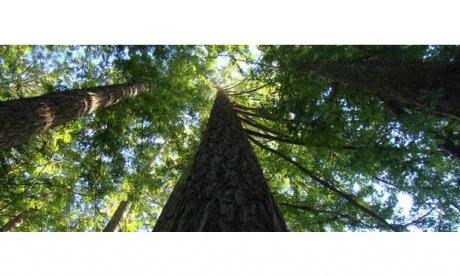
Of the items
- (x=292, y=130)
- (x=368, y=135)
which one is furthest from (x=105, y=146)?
(x=368, y=135)

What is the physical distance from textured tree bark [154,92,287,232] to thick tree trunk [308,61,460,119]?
2.55 meters

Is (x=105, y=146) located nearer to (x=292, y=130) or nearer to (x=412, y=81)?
(x=292, y=130)

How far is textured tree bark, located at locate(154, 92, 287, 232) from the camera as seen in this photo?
212 cm

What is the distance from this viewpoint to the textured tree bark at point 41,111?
14.9 ft

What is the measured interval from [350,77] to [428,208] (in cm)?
327

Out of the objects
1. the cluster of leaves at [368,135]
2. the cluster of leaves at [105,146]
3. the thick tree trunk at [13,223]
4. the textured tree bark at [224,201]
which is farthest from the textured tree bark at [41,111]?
the thick tree trunk at [13,223]

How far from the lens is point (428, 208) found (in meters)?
6.57

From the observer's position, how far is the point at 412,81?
4582mm

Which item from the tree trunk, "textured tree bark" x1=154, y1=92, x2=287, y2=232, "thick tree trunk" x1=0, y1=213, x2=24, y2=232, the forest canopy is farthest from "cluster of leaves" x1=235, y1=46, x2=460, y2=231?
"thick tree trunk" x1=0, y1=213, x2=24, y2=232

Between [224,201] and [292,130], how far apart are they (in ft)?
16.7

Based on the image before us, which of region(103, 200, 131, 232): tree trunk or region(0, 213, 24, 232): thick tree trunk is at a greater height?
region(103, 200, 131, 232): tree trunk

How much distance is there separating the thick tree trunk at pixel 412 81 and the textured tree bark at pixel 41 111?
495 cm

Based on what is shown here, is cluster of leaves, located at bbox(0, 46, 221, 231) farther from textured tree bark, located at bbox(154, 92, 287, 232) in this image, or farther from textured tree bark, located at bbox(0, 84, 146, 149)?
textured tree bark, located at bbox(154, 92, 287, 232)
